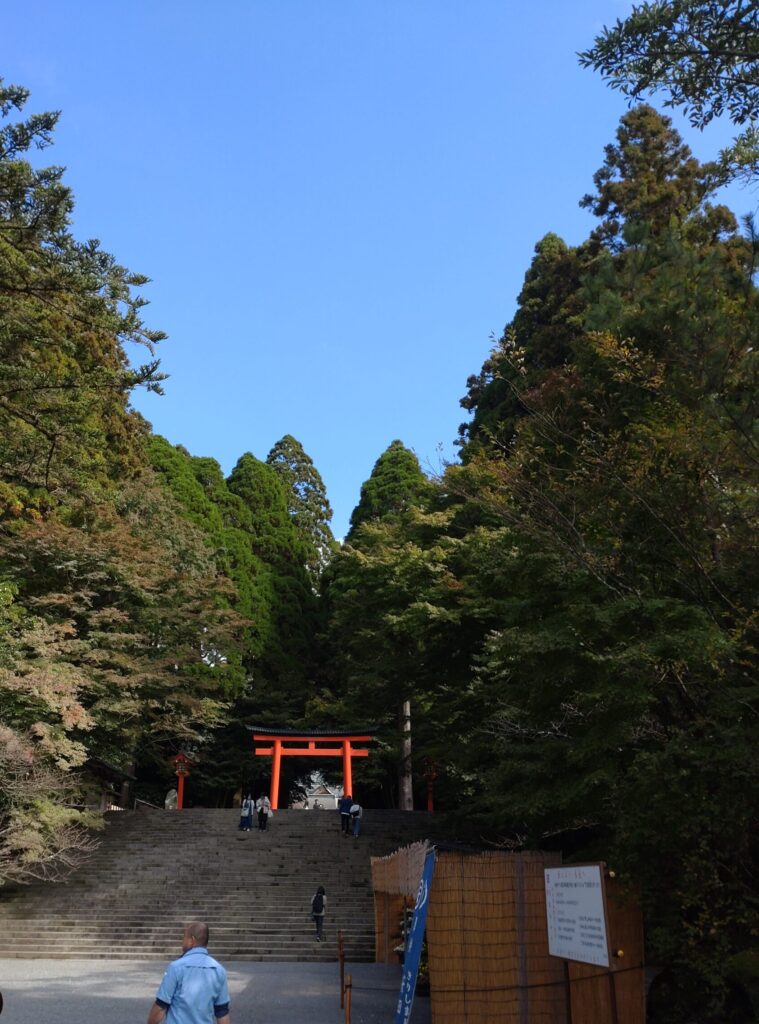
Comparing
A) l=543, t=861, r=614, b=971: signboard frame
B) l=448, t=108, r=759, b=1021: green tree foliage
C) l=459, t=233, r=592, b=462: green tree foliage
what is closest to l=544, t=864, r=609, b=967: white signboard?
l=543, t=861, r=614, b=971: signboard frame

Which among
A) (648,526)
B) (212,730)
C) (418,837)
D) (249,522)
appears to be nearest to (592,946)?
(648,526)

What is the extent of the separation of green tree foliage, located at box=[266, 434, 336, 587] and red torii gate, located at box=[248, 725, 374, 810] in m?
12.0

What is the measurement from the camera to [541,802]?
8.59m

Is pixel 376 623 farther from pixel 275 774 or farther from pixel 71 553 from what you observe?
pixel 71 553

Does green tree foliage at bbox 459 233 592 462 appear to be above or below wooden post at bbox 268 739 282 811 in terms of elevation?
above

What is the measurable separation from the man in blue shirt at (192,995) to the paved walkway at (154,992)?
586cm

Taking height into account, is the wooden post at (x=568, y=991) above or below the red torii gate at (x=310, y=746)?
below

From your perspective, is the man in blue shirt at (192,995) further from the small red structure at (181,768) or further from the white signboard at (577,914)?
the small red structure at (181,768)

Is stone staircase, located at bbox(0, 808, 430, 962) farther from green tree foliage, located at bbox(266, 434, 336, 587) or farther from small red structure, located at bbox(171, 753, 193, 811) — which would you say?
green tree foliage, located at bbox(266, 434, 336, 587)

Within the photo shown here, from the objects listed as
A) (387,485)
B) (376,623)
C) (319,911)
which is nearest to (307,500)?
(387,485)

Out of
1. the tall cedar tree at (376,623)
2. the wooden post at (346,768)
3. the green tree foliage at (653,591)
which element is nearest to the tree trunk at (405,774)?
the tall cedar tree at (376,623)

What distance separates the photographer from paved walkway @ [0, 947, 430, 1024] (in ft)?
29.4

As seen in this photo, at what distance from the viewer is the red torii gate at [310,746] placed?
23594 millimetres

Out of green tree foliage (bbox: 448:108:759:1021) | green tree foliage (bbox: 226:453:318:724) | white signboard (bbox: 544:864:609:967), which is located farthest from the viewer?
green tree foliage (bbox: 226:453:318:724)
